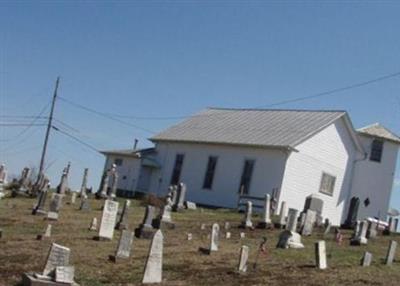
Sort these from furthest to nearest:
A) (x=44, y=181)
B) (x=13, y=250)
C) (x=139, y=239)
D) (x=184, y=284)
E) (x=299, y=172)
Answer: (x=299, y=172) < (x=44, y=181) < (x=139, y=239) < (x=13, y=250) < (x=184, y=284)

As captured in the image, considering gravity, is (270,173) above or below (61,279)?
above

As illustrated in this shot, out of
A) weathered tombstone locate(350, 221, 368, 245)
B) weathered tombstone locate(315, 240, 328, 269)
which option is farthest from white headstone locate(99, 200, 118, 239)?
weathered tombstone locate(350, 221, 368, 245)

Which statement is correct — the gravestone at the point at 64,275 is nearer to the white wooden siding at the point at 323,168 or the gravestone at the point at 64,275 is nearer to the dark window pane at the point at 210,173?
the white wooden siding at the point at 323,168

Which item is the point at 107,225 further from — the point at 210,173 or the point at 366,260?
the point at 210,173

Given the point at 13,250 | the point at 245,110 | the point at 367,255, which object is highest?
the point at 245,110

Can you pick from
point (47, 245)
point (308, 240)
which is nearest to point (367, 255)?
point (308, 240)

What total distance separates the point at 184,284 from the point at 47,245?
17.4ft

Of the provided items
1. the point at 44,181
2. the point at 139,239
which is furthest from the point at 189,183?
the point at 139,239

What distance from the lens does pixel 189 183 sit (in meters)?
46.1

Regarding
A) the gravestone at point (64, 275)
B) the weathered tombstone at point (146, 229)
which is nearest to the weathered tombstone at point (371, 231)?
the weathered tombstone at point (146, 229)

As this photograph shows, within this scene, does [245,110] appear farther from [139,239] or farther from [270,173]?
[139,239]

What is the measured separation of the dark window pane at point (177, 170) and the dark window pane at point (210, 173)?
259cm

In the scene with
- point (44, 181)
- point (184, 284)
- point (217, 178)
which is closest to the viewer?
point (184, 284)

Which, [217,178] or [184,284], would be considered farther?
[217,178]
